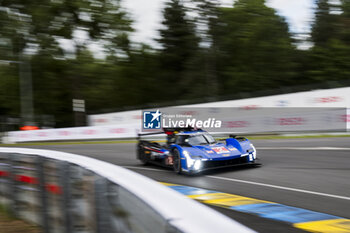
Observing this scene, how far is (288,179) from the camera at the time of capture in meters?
8.18

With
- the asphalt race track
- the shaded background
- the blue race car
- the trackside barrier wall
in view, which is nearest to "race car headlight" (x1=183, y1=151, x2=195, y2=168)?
the blue race car

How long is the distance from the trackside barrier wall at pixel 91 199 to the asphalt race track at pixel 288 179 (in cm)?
242

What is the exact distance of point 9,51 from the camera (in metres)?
32.1

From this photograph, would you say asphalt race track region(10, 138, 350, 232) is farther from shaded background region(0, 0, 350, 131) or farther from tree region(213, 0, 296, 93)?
tree region(213, 0, 296, 93)

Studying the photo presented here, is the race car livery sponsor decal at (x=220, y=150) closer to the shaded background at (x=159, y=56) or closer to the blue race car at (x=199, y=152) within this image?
the blue race car at (x=199, y=152)

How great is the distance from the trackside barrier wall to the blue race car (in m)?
4.41

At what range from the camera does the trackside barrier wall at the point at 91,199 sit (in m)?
2.12

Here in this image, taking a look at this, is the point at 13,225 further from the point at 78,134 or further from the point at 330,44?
the point at 330,44

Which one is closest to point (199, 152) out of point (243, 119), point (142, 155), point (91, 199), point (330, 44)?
point (142, 155)

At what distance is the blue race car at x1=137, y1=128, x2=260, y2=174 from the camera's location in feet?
30.1

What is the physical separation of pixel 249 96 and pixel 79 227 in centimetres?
2035

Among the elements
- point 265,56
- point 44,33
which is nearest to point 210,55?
point 265,56

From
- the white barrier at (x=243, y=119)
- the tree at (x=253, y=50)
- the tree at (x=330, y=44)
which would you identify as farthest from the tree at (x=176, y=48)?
the white barrier at (x=243, y=119)

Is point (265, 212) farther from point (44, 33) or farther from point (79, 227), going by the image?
point (44, 33)
